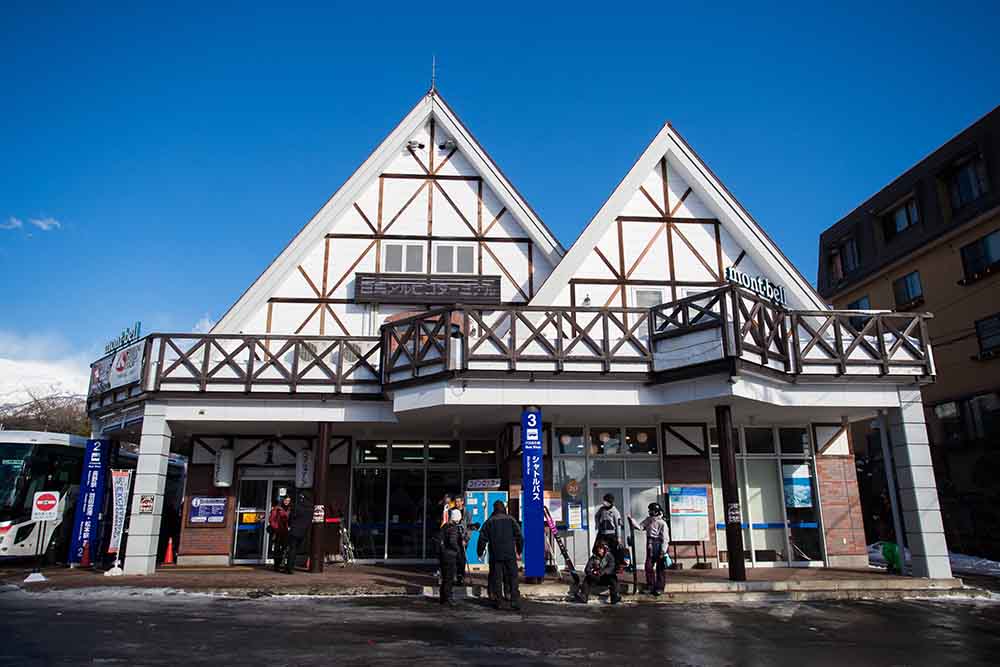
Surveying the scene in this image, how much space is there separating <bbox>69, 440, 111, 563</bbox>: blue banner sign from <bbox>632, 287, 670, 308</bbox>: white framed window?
1438 cm

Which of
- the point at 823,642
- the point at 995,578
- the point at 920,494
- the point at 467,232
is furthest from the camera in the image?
the point at 467,232

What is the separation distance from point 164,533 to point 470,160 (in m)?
15.6

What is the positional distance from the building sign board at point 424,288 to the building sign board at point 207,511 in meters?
6.52

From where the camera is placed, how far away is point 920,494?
45.9 feet

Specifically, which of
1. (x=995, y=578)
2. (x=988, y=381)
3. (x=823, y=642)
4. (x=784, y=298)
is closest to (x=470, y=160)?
(x=784, y=298)

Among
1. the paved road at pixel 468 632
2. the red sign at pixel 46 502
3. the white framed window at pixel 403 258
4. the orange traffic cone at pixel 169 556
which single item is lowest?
the paved road at pixel 468 632

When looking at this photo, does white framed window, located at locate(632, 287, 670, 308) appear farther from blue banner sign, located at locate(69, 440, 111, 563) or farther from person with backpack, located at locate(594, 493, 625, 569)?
blue banner sign, located at locate(69, 440, 111, 563)

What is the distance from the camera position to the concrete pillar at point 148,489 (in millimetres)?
14781

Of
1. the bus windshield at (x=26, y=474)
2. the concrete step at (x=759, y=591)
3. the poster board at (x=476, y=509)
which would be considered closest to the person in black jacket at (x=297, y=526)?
the poster board at (x=476, y=509)

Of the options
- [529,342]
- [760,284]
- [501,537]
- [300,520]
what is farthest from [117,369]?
[760,284]

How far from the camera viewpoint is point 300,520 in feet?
49.4

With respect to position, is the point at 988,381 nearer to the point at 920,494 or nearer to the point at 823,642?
the point at 920,494

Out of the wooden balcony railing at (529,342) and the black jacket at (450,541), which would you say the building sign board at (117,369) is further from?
the black jacket at (450,541)

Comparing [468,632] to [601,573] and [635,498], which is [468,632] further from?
[635,498]
